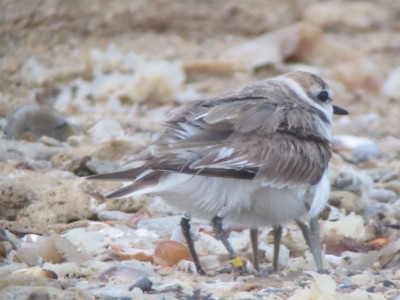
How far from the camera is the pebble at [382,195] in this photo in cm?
690

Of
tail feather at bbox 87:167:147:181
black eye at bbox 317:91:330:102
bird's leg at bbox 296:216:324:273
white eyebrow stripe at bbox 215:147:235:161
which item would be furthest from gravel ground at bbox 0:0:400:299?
black eye at bbox 317:91:330:102

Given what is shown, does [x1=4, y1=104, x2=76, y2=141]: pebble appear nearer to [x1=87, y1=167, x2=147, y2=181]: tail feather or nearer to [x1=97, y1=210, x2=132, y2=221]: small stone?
[x1=97, y1=210, x2=132, y2=221]: small stone

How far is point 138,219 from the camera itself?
6129 mm

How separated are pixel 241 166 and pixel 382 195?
208 centimetres

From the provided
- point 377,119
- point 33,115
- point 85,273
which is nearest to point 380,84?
point 377,119

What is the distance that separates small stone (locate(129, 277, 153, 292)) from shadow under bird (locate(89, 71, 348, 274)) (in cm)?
49

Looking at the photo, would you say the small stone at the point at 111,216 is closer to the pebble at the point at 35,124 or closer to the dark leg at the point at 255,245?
the dark leg at the point at 255,245

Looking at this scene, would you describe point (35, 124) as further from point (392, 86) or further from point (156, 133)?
point (392, 86)

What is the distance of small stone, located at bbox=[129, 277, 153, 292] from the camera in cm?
468

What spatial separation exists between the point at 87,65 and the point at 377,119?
2.63 m

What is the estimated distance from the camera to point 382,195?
6918 millimetres

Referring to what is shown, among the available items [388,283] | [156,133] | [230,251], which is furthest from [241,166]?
[156,133]

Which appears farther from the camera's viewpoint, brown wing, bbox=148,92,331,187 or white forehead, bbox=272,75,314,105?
white forehead, bbox=272,75,314,105

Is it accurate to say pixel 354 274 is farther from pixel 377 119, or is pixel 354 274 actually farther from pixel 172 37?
pixel 172 37
